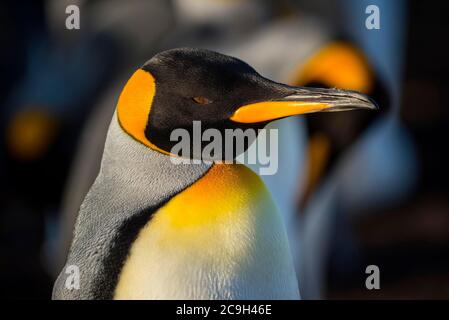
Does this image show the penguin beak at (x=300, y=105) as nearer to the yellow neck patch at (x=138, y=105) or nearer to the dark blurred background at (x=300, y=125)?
the yellow neck patch at (x=138, y=105)

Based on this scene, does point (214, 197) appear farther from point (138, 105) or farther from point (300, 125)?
point (300, 125)

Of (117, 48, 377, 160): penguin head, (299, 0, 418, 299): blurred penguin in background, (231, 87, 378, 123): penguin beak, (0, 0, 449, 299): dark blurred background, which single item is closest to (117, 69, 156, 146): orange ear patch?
(117, 48, 377, 160): penguin head

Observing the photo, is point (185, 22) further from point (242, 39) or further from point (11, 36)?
point (11, 36)

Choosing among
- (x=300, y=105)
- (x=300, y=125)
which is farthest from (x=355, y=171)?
(x=300, y=105)

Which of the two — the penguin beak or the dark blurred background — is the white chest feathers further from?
the dark blurred background

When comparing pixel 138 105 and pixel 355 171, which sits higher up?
pixel 138 105

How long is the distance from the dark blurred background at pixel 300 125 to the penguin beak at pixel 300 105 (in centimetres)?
75

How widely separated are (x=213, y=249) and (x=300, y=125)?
87cm

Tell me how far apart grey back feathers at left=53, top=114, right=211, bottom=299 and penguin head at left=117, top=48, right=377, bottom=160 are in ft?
0.09

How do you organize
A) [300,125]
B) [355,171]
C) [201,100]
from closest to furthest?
[201,100]
[300,125]
[355,171]

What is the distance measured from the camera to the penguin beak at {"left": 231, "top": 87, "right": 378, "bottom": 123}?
1.02 m

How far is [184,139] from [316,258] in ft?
3.84

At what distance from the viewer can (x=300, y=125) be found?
185 centimetres

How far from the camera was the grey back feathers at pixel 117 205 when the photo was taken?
39.1 inches
